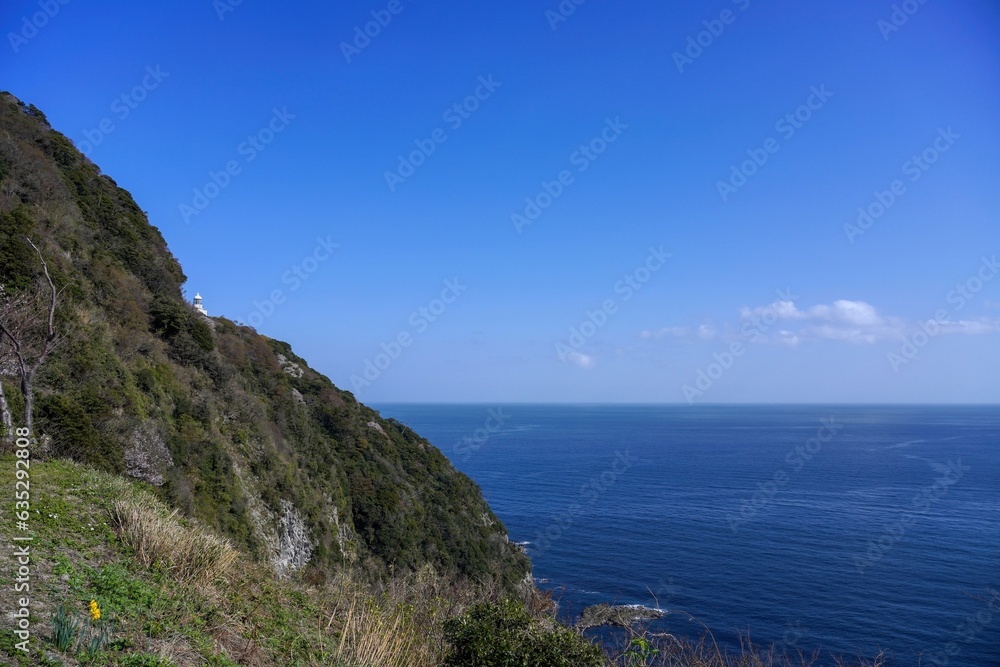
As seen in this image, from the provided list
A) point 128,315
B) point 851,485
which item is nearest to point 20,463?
point 128,315

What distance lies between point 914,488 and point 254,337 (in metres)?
74.4

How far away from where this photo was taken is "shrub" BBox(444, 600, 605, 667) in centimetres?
717

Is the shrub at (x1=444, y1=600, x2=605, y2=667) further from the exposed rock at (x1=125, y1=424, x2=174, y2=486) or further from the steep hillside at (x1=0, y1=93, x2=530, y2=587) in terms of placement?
the exposed rock at (x1=125, y1=424, x2=174, y2=486)

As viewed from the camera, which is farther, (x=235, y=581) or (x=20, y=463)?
(x=20, y=463)

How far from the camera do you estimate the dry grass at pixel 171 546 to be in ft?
23.6

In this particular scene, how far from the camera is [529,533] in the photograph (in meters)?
50.7

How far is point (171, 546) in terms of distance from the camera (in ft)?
24.4

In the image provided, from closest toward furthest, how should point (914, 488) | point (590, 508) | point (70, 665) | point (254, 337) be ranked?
point (70, 665), point (254, 337), point (590, 508), point (914, 488)

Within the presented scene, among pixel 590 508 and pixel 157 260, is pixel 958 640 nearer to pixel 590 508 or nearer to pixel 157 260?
pixel 590 508

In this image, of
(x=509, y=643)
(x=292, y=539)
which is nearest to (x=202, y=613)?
(x=509, y=643)
